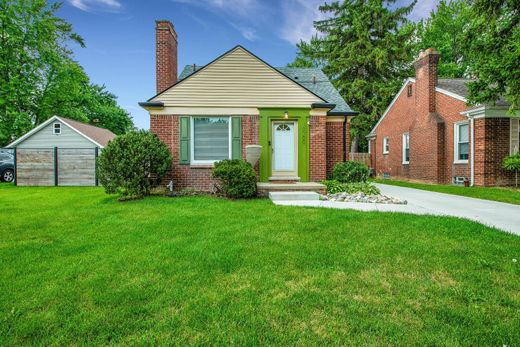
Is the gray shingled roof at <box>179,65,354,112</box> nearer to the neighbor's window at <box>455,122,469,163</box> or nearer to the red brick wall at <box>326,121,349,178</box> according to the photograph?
the red brick wall at <box>326,121,349,178</box>

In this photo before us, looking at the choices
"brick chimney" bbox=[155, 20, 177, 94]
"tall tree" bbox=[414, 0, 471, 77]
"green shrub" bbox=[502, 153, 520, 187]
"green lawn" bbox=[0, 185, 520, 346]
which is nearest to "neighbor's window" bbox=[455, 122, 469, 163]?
"green shrub" bbox=[502, 153, 520, 187]

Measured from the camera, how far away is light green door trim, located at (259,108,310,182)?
9.29 meters

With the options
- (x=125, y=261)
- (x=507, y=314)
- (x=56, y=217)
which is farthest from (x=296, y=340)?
(x=56, y=217)

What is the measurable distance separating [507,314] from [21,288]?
4.20m

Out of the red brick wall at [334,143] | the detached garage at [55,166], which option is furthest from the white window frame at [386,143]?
the detached garage at [55,166]

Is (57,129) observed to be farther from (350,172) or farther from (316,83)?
(350,172)

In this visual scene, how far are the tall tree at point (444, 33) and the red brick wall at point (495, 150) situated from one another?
58.8ft

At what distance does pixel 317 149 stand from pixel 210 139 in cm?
350

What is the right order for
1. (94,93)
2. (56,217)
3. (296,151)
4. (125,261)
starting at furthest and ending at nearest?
(94,93), (296,151), (56,217), (125,261)

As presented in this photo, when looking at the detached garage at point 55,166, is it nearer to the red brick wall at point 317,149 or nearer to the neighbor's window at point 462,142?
the red brick wall at point 317,149

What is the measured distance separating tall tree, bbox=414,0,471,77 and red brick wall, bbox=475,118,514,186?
1791 cm

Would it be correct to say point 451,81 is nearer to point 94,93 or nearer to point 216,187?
point 216,187

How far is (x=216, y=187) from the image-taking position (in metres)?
8.56

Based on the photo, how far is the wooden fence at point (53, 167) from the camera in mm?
13578
